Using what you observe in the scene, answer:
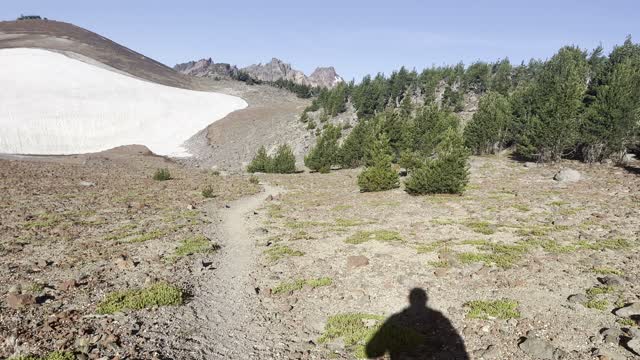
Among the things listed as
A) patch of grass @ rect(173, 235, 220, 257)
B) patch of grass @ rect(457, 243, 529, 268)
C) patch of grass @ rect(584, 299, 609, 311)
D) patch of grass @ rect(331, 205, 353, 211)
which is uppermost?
patch of grass @ rect(584, 299, 609, 311)

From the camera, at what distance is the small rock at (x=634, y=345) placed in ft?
31.8

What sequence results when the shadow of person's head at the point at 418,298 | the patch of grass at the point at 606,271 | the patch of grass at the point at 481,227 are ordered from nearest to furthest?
the shadow of person's head at the point at 418,298, the patch of grass at the point at 606,271, the patch of grass at the point at 481,227

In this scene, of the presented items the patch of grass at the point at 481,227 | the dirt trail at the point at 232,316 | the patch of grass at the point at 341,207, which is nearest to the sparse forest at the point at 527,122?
the patch of grass at the point at 341,207

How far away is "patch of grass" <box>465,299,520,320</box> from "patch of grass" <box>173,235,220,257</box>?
13187 millimetres

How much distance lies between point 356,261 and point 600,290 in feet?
29.7

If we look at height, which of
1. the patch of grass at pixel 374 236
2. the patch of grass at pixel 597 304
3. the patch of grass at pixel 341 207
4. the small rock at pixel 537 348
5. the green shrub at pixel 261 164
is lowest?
the green shrub at pixel 261 164

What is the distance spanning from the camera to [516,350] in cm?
1052

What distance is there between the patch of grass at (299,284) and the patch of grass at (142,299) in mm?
3641

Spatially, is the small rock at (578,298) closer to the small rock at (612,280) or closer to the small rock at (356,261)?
the small rock at (612,280)

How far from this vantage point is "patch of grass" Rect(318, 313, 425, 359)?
1112 cm

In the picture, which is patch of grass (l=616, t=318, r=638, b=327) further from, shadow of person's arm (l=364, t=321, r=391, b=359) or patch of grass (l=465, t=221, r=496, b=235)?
patch of grass (l=465, t=221, r=496, b=235)

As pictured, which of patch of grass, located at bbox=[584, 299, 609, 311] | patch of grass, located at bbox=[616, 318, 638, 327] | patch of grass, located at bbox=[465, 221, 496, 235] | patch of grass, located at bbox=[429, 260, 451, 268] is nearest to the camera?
patch of grass, located at bbox=[616, 318, 638, 327]

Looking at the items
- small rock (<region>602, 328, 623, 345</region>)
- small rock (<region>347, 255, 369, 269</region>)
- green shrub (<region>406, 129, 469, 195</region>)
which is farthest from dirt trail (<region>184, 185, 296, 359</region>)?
green shrub (<region>406, 129, 469, 195</region>)

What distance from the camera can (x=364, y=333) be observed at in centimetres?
1179
